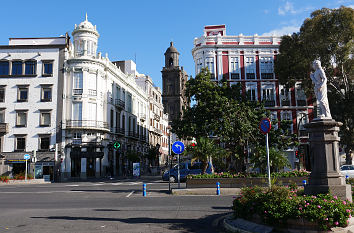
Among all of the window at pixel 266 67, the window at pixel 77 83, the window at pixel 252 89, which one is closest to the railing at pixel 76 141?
the window at pixel 77 83

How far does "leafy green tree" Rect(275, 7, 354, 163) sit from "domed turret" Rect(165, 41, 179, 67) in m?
60.4

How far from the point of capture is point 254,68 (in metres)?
43.1

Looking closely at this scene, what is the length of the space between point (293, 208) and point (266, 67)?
37961 millimetres

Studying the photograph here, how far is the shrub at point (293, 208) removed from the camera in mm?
7227

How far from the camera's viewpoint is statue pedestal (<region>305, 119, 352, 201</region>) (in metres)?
Answer: 9.37

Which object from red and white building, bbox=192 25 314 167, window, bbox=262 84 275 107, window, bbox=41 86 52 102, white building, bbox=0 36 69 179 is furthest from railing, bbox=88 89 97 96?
window, bbox=262 84 275 107

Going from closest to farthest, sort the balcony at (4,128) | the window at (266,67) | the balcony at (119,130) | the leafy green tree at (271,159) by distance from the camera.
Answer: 1. the leafy green tree at (271,159)
2. the balcony at (4,128)
3. the window at (266,67)
4. the balcony at (119,130)

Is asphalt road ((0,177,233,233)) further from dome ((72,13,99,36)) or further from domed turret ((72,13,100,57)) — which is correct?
dome ((72,13,99,36))

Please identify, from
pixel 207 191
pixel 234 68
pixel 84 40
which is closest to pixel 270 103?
pixel 234 68

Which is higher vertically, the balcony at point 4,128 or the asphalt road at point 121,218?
the balcony at point 4,128

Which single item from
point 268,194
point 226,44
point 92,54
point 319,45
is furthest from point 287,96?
point 268,194

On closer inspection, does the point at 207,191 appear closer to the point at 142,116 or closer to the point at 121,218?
the point at 121,218

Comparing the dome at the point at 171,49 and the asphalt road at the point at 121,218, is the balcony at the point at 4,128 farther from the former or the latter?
the dome at the point at 171,49

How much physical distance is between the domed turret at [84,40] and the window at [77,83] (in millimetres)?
2757
